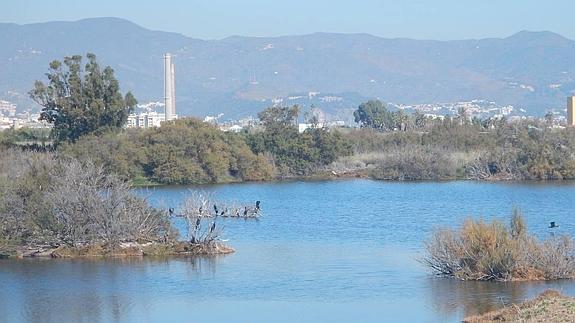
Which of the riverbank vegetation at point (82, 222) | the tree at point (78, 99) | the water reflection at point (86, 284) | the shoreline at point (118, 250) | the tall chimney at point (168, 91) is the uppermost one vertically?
the tall chimney at point (168, 91)

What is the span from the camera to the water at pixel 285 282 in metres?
27.3

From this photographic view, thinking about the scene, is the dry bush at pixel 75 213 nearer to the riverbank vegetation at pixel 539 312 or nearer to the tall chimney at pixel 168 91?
the riverbank vegetation at pixel 539 312

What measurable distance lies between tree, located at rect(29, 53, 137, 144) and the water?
23.8 meters

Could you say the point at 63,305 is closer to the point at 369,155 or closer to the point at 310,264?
the point at 310,264

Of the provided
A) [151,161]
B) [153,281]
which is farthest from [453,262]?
[151,161]

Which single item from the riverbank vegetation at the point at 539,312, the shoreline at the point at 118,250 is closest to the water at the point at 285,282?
the shoreline at the point at 118,250

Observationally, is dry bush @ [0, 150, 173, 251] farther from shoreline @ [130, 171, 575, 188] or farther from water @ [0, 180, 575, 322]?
shoreline @ [130, 171, 575, 188]

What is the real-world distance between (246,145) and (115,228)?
4169cm

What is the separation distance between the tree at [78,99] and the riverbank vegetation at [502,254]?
41839 millimetres

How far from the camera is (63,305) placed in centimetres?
2870

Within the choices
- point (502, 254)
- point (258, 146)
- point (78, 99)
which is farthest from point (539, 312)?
point (258, 146)

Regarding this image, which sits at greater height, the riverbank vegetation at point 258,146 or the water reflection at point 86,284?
the riverbank vegetation at point 258,146

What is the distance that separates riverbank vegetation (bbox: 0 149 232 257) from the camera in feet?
118

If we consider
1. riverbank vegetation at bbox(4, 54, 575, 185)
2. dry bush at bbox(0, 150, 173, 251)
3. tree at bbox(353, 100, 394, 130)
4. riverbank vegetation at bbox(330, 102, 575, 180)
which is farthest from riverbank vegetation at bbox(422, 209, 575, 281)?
tree at bbox(353, 100, 394, 130)
